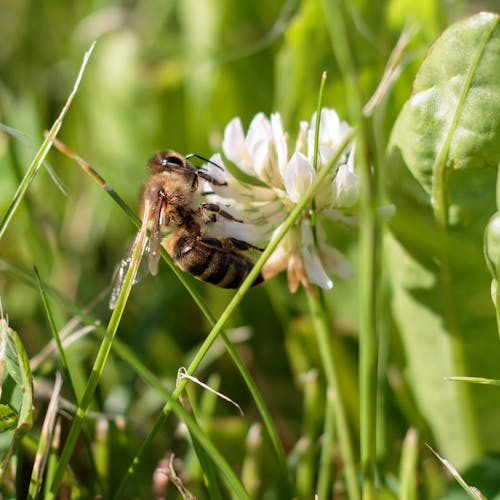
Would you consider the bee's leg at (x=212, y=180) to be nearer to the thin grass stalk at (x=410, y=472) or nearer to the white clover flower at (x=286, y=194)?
the white clover flower at (x=286, y=194)

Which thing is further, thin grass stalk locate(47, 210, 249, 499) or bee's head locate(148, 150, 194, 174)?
bee's head locate(148, 150, 194, 174)

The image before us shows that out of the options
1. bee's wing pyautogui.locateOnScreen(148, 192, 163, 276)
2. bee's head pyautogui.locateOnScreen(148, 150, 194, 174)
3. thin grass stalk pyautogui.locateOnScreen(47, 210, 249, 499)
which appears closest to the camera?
thin grass stalk pyautogui.locateOnScreen(47, 210, 249, 499)

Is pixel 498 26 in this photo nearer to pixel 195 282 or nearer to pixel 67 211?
pixel 195 282

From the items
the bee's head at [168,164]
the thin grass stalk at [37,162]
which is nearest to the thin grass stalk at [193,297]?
the thin grass stalk at [37,162]

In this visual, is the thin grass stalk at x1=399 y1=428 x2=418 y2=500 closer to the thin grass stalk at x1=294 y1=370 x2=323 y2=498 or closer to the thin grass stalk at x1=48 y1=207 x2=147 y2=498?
the thin grass stalk at x1=294 y1=370 x2=323 y2=498

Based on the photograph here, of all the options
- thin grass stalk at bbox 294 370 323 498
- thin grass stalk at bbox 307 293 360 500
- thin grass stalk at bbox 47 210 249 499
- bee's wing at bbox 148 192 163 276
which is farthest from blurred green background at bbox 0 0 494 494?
thin grass stalk at bbox 47 210 249 499

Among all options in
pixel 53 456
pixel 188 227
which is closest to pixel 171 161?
pixel 188 227

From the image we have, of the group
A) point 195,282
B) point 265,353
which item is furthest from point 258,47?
point 265,353
